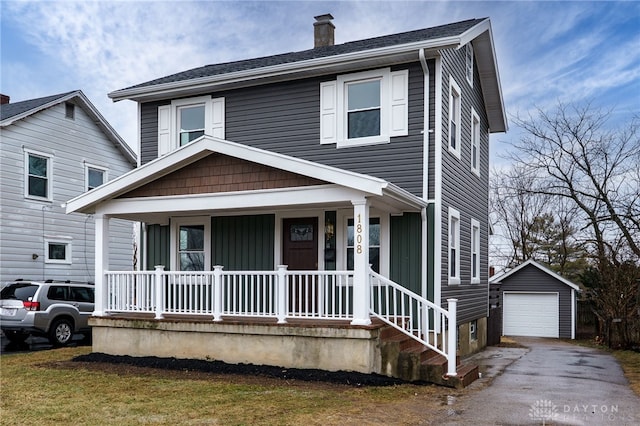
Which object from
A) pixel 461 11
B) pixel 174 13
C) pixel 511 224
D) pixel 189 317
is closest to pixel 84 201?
pixel 189 317

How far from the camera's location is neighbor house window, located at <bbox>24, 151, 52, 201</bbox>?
18.8m

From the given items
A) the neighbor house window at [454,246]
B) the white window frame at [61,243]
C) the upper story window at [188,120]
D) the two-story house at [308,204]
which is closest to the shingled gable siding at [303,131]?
the two-story house at [308,204]

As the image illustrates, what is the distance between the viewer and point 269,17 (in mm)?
17797

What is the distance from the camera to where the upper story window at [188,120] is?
13555 millimetres

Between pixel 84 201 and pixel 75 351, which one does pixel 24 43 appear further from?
pixel 75 351

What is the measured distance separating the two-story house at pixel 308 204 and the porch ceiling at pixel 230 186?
3 centimetres

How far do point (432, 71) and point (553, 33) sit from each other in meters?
10.0

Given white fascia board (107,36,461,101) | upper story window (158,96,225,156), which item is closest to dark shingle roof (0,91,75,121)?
white fascia board (107,36,461,101)

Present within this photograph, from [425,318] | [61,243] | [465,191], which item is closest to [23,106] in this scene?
[61,243]

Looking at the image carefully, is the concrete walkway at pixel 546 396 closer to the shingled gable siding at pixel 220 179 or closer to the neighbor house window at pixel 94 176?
the shingled gable siding at pixel 220 179

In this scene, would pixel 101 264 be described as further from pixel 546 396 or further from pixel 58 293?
pixel 546 396

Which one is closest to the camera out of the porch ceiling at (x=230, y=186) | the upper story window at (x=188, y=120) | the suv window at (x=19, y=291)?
the porch ceiling at (x=230, y=186)

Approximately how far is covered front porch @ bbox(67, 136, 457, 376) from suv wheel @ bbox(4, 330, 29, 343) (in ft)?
13.5

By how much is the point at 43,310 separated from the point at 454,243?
9559mm
